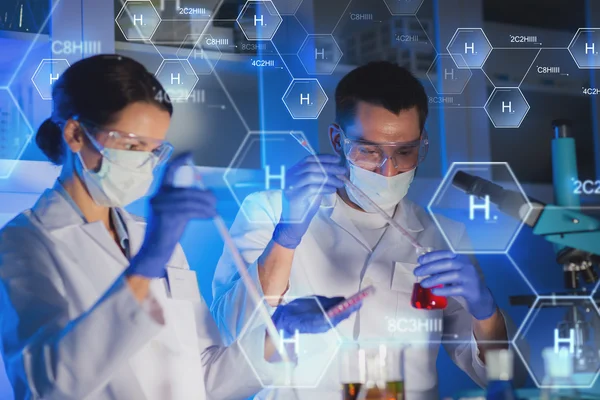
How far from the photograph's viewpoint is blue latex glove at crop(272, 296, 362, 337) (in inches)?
73.9

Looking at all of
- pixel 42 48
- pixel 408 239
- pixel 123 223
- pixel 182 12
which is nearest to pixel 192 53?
pixel 182 12

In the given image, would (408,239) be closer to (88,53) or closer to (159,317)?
(159,317)

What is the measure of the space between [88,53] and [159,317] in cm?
93

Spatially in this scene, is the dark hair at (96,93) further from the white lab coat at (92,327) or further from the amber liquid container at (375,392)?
the amber liquid container at (375,392)

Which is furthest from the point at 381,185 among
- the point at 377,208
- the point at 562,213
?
the point at 562,213

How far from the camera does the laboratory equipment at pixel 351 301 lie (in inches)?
76.1

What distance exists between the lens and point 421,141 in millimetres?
1961

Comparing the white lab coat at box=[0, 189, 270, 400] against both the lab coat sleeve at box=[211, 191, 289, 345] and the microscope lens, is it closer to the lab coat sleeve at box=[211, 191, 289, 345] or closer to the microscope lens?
the lab coat sleeve at box=[211, 191, 289, 345]
